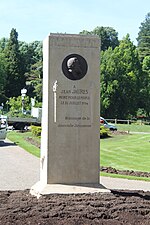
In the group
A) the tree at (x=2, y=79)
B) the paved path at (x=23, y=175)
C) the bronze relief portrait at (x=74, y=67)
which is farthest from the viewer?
the tree at (x=2, y=79)

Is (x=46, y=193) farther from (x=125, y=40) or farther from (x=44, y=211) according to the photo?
(x=125, y=40)

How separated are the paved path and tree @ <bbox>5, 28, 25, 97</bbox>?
186 feet

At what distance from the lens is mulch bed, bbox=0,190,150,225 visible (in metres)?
7.22

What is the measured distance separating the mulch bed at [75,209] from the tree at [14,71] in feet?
227

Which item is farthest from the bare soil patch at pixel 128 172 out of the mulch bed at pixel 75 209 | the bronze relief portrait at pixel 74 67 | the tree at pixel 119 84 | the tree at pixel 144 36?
the tree at pixel 144 36

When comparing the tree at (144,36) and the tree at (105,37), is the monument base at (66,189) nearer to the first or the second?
the tree at (105,37)

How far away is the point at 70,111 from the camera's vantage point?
9.38 meters

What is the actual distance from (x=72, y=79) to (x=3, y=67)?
69390mm

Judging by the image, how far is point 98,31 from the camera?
8050 centimetres

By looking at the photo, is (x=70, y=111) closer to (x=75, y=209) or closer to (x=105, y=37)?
(x=75, y=209)

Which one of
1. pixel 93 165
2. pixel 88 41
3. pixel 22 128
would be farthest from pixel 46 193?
pixel 22 128

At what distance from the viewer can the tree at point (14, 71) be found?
256ft

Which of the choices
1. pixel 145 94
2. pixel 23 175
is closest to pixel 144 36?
pixel 145 94

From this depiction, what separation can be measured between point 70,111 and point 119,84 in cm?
4980
